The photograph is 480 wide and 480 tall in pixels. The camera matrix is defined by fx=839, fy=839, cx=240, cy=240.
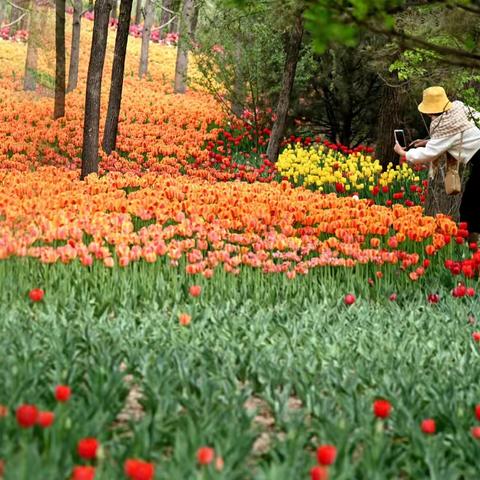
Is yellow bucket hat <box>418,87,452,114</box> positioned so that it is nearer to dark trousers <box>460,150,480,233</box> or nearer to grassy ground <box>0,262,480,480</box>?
dark trousers <box>460,150,480,233</box>

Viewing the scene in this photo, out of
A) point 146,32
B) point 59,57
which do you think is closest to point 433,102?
point 59,57

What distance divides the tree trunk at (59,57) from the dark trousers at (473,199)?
1034cm

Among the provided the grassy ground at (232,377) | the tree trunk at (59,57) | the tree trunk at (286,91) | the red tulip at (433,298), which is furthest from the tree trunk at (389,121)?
the grassy ground at (232,377)

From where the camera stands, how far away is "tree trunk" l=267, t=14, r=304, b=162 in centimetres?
1427

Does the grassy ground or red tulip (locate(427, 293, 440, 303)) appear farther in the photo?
red tulip (locate(427, 293, 440, 303))

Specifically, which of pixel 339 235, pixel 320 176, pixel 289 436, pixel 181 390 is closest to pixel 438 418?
pixel 289 436

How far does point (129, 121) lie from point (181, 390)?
49.6ft

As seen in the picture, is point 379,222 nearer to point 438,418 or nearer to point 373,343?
→ point 373,343

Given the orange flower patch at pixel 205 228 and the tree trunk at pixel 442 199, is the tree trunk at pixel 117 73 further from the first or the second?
the tree trunk at pixel 442 199

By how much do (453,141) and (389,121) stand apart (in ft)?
Answer: 19.3

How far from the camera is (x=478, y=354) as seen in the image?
195 inches

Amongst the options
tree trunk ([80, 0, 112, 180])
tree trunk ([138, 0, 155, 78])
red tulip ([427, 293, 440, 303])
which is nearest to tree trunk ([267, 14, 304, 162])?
tree trunk ([80, 0, 112, 180])

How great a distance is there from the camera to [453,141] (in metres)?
8.38

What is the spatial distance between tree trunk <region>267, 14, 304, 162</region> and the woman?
5938 mm
